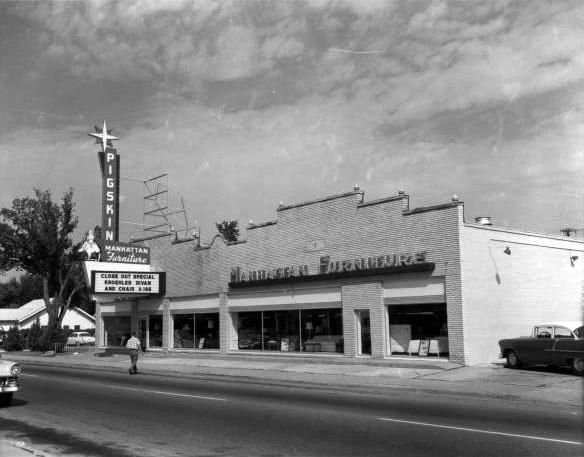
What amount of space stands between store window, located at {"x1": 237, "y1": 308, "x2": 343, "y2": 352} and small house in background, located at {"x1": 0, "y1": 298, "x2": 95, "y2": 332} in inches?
1895

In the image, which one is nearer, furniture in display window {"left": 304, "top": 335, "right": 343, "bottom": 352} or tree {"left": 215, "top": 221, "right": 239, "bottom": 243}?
furniture in display window {"left": 304, "top": 335, "right": 343, "bottom": 352}

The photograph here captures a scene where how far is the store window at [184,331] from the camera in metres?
32.2

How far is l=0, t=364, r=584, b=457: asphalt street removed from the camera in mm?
9188

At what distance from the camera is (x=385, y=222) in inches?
917

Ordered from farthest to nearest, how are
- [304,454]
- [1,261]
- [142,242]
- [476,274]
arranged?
[1,261] → [142,242] → [476,274] → [304,454]

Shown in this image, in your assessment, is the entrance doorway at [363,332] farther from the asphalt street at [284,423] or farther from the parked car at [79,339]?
the parked car at [79,339]

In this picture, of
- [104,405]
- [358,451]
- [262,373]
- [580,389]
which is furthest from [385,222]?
[358,451]

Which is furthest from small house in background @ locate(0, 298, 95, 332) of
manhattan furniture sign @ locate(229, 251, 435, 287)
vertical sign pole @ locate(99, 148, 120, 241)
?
manhattan furniture sign @ locate(229, 251, 435, 287)

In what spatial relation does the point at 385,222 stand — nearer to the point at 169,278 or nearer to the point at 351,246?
the point at 351,246

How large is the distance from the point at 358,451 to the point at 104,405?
753 centimetres

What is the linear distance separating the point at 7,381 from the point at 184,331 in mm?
18885

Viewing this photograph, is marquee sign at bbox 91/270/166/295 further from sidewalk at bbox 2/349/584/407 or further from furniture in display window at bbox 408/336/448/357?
furniture in display window at bbox 408/336/448/357

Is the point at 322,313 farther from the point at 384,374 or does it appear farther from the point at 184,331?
the point at 184,331

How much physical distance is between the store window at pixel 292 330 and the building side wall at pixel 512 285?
18.6ft
